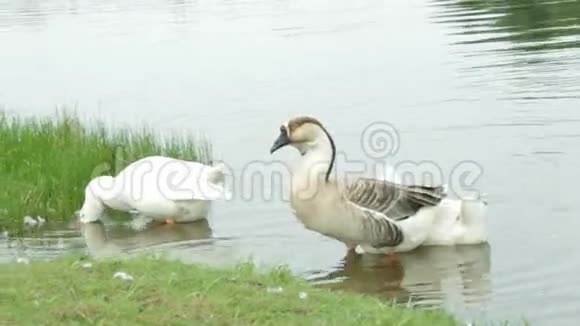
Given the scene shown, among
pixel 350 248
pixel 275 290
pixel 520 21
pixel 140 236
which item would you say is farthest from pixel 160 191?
pixel 520 21

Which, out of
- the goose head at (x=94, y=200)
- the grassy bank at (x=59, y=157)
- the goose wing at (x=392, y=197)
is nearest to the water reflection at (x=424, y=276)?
the goose wing at (x=392, y=197)

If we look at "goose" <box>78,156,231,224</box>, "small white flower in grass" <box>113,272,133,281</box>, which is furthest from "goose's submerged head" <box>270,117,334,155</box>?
"small white flower in grass" <box>113,272,133,281</box>

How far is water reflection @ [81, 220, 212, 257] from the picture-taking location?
40.6 feet

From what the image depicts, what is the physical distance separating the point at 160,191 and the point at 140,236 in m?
0.58

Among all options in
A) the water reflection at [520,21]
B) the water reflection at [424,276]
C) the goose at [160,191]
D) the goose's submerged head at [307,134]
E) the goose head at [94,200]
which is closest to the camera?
the water reflection at [424,276]

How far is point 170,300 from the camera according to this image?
24.7 ft

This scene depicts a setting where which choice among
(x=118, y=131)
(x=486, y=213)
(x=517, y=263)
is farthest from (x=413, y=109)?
(x=517, y=263)

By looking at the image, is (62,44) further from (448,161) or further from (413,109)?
(448,161)

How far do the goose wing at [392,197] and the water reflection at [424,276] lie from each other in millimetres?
486

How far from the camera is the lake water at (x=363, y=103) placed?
10914mm

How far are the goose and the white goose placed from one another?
5.39ft

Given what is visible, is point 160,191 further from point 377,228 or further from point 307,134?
point 377,228

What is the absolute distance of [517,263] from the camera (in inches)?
419

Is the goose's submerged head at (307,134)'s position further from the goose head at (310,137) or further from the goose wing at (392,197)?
the goose wing at (392,197)
